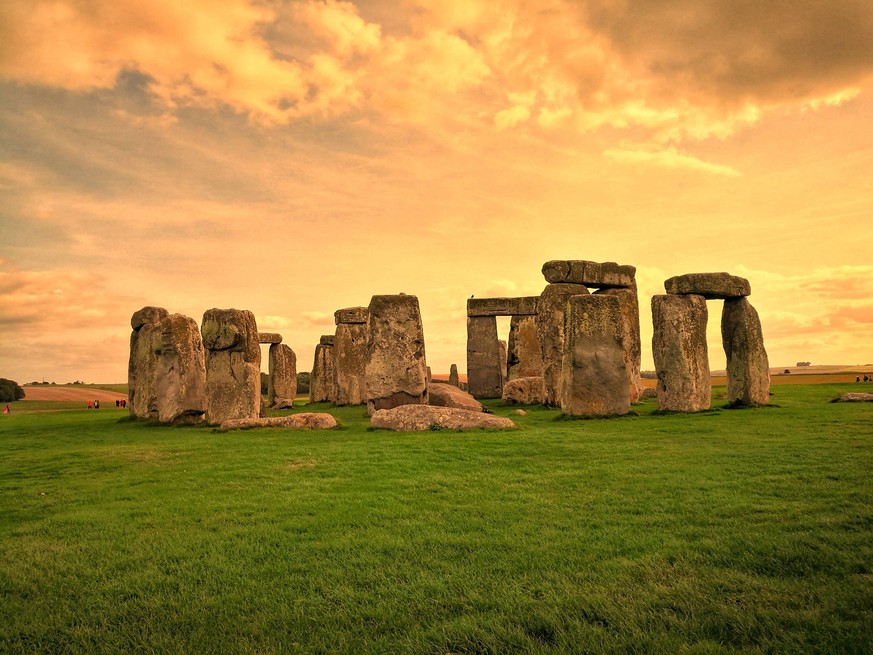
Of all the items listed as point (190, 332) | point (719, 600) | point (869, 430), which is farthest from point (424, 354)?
point (719, 600)

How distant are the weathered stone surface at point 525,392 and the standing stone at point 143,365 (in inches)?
453

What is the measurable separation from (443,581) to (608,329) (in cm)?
1141

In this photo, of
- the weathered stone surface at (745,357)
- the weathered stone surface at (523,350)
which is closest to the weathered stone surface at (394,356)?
the weathered stone surface at (745,357)

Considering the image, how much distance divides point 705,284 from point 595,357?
389 centimetres

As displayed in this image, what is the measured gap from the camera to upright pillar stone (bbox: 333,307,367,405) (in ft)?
82.4

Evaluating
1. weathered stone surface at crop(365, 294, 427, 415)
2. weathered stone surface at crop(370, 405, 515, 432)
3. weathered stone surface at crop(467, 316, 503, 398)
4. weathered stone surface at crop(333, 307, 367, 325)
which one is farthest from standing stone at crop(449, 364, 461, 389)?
weathered stone surface at crop(370, 405, 515, 432)

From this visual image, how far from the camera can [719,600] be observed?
3.89 m

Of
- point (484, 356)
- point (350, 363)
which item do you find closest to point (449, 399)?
point (350, 363)

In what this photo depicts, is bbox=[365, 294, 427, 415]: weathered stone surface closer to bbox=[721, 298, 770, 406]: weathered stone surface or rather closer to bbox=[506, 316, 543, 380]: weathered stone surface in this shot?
bbox=[721, 298, 770, 406]: weathered stone surface

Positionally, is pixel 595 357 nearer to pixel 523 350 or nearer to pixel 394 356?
pixel 394 356

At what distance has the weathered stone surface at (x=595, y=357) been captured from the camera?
14812 mm

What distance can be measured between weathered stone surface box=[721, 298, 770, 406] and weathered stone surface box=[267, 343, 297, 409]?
17297mm

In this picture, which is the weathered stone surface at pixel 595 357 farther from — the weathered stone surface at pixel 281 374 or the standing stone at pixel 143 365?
the weathered stone surface at pixel 281 374

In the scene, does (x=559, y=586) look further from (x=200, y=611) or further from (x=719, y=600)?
(x=200, y=611)
